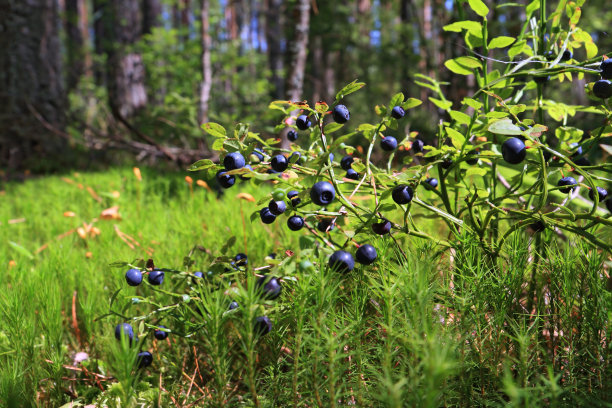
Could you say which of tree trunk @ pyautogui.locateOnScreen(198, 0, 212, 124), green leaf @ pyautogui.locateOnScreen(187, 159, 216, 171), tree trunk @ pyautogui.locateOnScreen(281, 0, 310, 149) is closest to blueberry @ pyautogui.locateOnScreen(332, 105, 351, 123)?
green leaf @ pyautogui.locateOnScreen(187, 159, 216, 171)

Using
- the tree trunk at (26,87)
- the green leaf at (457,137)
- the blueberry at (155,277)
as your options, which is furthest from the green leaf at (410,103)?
the tree trunk at (26,87)

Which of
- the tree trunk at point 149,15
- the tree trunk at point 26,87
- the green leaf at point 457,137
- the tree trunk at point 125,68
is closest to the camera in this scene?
the green leaf at point 457,137

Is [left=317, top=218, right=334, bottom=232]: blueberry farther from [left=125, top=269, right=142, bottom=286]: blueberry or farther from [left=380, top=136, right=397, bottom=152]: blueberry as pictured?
[left=125, top=269, right=142, bottom=286]: blueberry

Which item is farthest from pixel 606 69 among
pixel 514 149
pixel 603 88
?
pixel 514 149

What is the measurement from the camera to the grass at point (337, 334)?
0.75 metres

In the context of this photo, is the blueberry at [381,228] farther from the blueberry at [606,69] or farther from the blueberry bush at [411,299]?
the blueberry at [606,69]

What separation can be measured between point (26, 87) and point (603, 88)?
260 inches

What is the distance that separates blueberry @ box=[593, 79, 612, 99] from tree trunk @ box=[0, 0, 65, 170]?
605 centimetres

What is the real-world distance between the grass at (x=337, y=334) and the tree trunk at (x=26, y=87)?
16.2 feet

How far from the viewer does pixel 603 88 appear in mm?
893

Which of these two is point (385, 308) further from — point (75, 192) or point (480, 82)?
point (75, 192)

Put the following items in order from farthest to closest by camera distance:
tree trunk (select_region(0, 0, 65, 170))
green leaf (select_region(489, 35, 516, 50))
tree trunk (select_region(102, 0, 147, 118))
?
tree trunk (select_region(102, 0, 147, 118)), tree trunk (select_region(0, 0, 65, 170)), green leaf (select_region(489, 35, 516, 50))

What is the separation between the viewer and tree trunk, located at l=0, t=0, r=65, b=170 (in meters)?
5.23

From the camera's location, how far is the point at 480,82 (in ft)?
3.73
